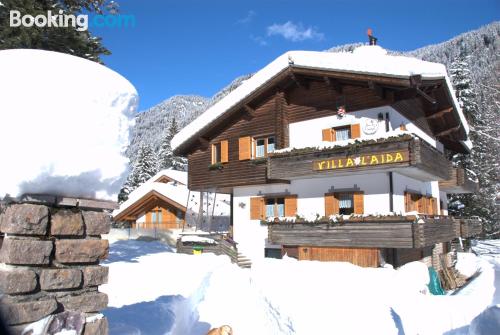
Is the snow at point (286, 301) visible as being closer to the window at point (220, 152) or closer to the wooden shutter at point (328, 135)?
the wooden shutter at point (328, 135)

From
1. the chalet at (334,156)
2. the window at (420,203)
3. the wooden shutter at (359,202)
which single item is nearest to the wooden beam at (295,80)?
the chalet at (334,156)

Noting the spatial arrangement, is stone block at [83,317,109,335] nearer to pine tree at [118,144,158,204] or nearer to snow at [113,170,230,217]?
snow at [113,170,230,217]

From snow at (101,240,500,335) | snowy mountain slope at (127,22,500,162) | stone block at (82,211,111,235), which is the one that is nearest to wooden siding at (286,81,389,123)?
snow at (101,240,500,335)

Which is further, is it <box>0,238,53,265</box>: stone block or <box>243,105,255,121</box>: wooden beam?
<box>243,105,255,121</box>: wooden beam

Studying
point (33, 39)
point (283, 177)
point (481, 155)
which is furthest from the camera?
point (481, 155)

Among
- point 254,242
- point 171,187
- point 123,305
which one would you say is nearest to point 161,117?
point 171,187

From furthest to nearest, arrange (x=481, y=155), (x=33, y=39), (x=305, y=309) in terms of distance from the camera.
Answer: (x=481, y=155) → (x=33, y=39) → (x=305, y=309)

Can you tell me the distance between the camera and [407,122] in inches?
722

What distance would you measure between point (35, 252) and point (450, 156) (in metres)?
31.3

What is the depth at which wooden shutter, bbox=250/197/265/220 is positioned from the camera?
65.5 ft

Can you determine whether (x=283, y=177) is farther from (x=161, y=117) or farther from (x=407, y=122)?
(x=161, y=117)

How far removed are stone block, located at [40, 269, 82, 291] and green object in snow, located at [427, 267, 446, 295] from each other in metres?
16.3

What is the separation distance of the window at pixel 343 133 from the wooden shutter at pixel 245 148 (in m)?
4.45

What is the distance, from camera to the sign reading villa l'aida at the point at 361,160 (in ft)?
47.5
